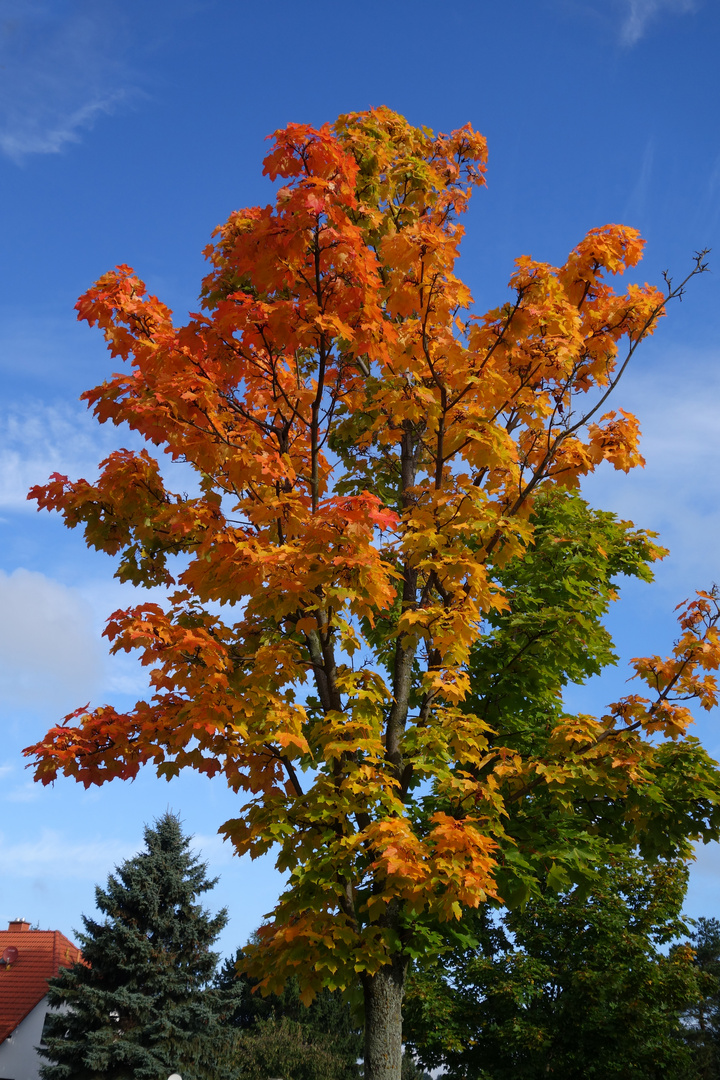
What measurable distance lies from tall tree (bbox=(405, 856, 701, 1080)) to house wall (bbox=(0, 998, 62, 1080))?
16873mm

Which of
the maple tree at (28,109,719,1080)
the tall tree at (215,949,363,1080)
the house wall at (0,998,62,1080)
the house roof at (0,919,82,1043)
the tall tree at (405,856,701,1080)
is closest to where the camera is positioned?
the maple tree at (28,109,719,1080)

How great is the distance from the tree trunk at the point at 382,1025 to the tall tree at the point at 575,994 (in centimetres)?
928

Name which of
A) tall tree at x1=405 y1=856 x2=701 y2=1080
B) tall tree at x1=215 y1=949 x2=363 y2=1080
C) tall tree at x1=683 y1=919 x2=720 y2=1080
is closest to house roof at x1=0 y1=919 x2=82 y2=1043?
tall tree at x1=215 y1=949 x2=363 y2=1080

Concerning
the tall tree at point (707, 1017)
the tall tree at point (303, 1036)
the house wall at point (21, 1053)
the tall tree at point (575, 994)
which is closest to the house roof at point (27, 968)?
the house wall at point (21, 1053)

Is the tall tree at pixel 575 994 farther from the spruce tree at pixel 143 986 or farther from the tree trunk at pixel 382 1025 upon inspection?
the tree trunk at pixel 382 1025

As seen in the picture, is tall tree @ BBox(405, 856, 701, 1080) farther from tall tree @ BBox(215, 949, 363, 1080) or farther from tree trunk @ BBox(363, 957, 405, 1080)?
tree trunk @ BBox(363, 957, 405, 1080)

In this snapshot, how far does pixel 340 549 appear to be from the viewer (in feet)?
23.5

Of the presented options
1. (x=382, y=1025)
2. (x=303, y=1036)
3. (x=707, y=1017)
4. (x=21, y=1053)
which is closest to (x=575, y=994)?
(x=382, y=1025)

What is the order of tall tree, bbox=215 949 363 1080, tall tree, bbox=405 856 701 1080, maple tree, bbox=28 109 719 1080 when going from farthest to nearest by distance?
tall tree, bbox=215 949 363 1080 < tall tree, bbox=405 856 701 1080 < maple tree, bbox=28 109 719 1080

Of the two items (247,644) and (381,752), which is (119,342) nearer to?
(247,644)

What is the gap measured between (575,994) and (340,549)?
48.2 feet

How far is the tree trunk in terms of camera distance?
7.91m

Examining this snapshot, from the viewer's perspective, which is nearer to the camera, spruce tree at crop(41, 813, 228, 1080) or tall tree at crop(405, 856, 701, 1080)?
tall tree at crop(405, 856, 701, 1080)

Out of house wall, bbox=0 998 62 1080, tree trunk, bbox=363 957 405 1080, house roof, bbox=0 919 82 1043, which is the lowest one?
house wall, bbox=0 998 62 1080
